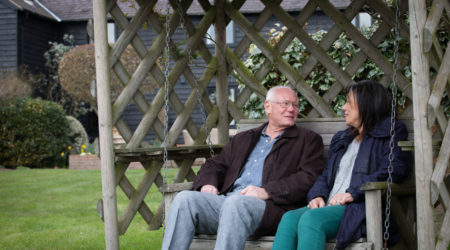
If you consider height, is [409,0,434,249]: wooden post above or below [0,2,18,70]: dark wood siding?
below

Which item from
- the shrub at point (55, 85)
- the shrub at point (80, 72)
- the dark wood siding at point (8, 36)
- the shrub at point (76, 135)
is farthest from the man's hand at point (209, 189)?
the dark wood siding at point (8, 36)

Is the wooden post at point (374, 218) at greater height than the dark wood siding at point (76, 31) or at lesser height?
lesser

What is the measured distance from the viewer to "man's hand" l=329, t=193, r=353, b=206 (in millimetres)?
3473

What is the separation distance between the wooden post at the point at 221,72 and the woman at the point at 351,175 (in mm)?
1737

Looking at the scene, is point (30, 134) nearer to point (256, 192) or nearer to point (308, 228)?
point (256, 192)

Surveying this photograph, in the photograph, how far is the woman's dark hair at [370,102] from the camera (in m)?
3.69

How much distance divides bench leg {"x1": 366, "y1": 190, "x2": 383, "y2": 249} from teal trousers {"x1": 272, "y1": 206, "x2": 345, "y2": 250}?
22 centimetres

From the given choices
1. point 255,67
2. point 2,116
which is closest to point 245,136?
point 255,67

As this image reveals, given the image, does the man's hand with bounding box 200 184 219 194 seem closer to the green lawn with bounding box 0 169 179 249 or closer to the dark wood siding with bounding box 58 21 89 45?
the green lawn with bounding box 0 169 179 249

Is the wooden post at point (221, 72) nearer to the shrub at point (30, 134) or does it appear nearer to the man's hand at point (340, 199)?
the man's hand at point (340, 199)

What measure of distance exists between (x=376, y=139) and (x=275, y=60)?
173 centimetres

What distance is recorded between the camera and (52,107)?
14.8m

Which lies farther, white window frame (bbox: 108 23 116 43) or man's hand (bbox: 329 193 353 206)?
white window frame (bbox: 108 23 116 43)

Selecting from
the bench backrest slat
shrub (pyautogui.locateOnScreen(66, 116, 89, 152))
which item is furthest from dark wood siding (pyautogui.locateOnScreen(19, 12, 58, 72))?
the bench backrest slat
